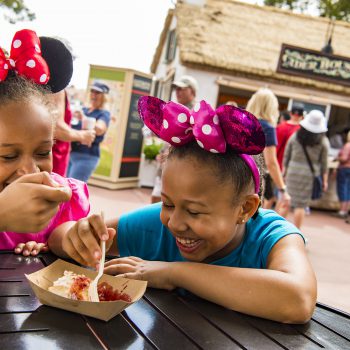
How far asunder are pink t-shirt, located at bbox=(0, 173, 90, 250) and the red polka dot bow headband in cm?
42

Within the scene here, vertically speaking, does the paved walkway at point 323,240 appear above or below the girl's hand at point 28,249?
below

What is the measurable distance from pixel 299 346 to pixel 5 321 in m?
0.67

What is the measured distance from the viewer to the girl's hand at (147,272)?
4.42 ft

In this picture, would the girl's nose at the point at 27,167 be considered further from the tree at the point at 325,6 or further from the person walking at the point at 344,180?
the tree at the point at 325,6

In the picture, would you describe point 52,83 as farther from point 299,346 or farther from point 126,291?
point 299,346

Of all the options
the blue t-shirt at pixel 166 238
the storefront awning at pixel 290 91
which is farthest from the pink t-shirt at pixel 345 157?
the blue t-shirt at pixel 166 238

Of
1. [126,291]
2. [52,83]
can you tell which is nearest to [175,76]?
[52,83]

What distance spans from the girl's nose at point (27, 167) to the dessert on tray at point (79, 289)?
0.40 m

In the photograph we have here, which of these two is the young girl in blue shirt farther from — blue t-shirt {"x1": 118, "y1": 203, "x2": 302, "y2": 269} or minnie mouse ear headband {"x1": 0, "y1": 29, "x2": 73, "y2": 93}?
minnie mouse ear headband {"x1": 0, "y1": 29, "x2": 73, "y2": 93}

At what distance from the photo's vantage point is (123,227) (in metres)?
1.74

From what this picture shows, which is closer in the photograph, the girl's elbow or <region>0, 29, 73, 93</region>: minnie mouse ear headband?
the girl's elbow

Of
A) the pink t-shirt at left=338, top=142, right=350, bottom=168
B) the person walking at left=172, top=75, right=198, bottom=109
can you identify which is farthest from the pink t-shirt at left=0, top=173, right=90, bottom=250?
the pink t-shirt at left=338, top=142, right=350, bottom=168

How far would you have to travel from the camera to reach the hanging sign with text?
400 inches

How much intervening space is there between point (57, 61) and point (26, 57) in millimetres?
224
